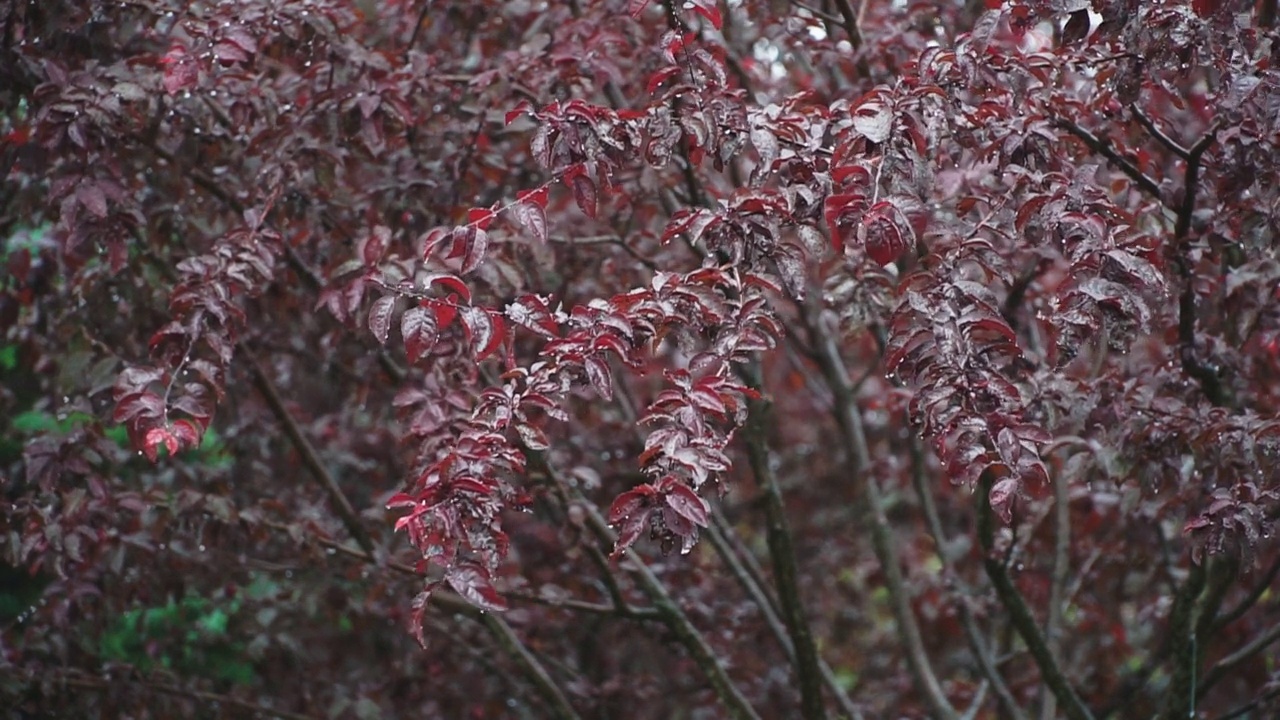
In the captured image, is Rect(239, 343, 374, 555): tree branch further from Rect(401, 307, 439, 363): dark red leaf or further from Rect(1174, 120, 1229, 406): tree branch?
Rect(1174, 120, 1229, 406): tree branch

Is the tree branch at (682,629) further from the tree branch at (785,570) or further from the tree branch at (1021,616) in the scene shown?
the tree branch at (1021,616)

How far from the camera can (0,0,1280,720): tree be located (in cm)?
192

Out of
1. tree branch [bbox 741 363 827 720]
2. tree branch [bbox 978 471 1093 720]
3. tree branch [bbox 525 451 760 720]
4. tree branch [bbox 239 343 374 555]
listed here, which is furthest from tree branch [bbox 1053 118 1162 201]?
tree branch [bbox 239 343 374 555]

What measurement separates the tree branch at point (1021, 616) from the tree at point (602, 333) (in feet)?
0.03

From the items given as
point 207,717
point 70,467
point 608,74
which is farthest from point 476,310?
point 207,717

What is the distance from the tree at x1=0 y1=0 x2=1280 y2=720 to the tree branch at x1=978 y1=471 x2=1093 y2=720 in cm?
1

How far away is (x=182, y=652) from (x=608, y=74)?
7.27 feet

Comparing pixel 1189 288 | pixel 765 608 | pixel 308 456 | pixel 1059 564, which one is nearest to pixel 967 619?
pixel 1059 564

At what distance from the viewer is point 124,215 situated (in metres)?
2.63

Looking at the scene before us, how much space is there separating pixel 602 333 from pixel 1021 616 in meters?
1.64

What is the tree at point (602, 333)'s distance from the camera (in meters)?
1.92

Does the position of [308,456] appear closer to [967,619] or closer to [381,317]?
[381,317]

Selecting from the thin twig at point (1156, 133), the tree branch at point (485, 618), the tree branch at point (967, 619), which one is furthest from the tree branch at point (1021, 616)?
the tree branch at point (485, 618)

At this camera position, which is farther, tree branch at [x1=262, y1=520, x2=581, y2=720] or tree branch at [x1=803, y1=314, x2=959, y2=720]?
tree branch at [x1=803, y1=314, x2=959, y2=720]
